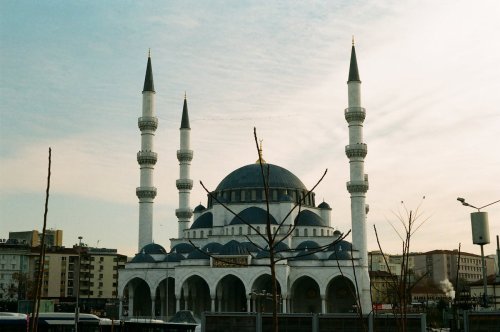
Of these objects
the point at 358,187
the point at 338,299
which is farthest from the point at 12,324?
the point at 338,299

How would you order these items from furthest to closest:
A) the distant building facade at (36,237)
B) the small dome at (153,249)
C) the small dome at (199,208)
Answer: the distant building facade at (36,237), the small dome at (199,208), the small dome at (153,249)

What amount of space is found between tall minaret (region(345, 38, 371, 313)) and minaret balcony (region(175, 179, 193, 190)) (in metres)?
17.3

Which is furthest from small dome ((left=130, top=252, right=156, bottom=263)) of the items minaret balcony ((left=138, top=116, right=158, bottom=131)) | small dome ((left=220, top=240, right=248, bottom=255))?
minaret balcony ((left=138, top=116, right=158, bottom=131))

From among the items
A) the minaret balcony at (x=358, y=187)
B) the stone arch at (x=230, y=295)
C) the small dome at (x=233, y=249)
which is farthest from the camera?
the stone arch at (x=230, y=295)

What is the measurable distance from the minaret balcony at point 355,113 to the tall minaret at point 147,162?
55.2ft

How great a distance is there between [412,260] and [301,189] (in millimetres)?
65087

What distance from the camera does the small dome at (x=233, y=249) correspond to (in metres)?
53.7

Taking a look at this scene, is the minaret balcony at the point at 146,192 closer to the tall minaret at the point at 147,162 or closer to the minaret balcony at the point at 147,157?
the tall minaret at the point at 147,162

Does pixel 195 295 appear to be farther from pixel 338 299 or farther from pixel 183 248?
pixel 338 299

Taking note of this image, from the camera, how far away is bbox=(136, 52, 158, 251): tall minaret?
188 feet

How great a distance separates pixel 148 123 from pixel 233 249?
13513 millimetres

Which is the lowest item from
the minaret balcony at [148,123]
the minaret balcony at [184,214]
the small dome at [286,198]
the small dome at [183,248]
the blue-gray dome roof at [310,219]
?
the small dome at [183,248]

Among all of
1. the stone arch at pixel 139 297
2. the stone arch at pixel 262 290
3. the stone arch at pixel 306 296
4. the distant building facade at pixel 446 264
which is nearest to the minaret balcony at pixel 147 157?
the stone arch at pixel 139 297

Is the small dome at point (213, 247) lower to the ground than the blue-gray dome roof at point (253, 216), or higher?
lower
